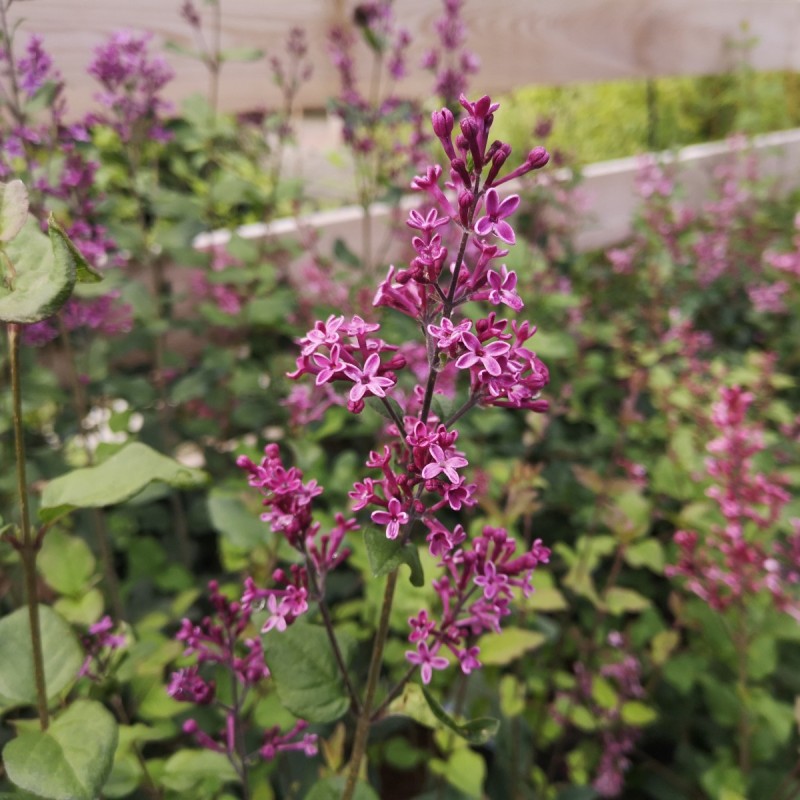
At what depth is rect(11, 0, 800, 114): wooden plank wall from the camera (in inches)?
54.0

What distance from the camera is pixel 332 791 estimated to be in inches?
26.6

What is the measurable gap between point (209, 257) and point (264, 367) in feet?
1.09

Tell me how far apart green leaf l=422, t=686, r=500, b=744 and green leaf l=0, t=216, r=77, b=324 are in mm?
400

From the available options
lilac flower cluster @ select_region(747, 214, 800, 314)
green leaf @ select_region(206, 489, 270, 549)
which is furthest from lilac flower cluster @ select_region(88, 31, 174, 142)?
lilac flower cluster @ select_region(747, 214, 800, 314)

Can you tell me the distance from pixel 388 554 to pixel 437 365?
0.15 metres

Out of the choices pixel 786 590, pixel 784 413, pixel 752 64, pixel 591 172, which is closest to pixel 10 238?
pixel 786 590

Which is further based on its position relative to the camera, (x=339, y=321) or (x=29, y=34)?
(x=29, y=34)

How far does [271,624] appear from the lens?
0.54m

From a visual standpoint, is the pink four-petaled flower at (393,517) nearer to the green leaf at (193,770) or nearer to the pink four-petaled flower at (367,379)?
the pink four-petaled flower at (367,379)

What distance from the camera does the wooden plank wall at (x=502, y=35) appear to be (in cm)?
137

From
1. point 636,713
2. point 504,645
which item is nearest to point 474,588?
point 504,645

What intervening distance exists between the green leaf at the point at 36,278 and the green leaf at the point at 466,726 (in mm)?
400

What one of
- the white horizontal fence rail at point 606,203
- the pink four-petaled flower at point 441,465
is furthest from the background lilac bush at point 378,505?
the white horizontal fence rail at point 606,203

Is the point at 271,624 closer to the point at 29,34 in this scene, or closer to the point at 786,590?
the point at 29,34
